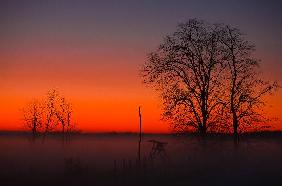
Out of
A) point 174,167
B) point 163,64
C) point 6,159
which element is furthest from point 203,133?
point 6,159

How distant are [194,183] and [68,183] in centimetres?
875

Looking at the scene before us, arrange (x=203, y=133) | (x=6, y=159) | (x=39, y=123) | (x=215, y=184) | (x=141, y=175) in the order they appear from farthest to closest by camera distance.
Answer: (x=39, y=123), (x=6, y=159), (x=203, y=133), (x=141, y=175), (x=215, y=184)

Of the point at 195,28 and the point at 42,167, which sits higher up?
the point at 195,28

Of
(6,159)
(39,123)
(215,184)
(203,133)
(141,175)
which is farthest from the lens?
(39,123)

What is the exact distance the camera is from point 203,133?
117 ft

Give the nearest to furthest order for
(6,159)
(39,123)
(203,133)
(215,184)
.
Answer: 1. (215,184)
2. (203,133)
3. (6,159)
4. (39,123)

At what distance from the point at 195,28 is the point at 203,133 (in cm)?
934

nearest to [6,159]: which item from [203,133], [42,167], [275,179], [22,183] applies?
[42,167]

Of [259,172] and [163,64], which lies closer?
[259,172]

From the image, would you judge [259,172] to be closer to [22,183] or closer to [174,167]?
[174,167]

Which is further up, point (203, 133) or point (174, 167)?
point (203, 133)

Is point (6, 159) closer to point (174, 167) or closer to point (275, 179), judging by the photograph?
point (174, 167)

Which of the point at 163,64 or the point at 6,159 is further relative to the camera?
the point at 6,159

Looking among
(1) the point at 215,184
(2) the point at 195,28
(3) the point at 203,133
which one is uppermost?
(2) the point at 195,28
